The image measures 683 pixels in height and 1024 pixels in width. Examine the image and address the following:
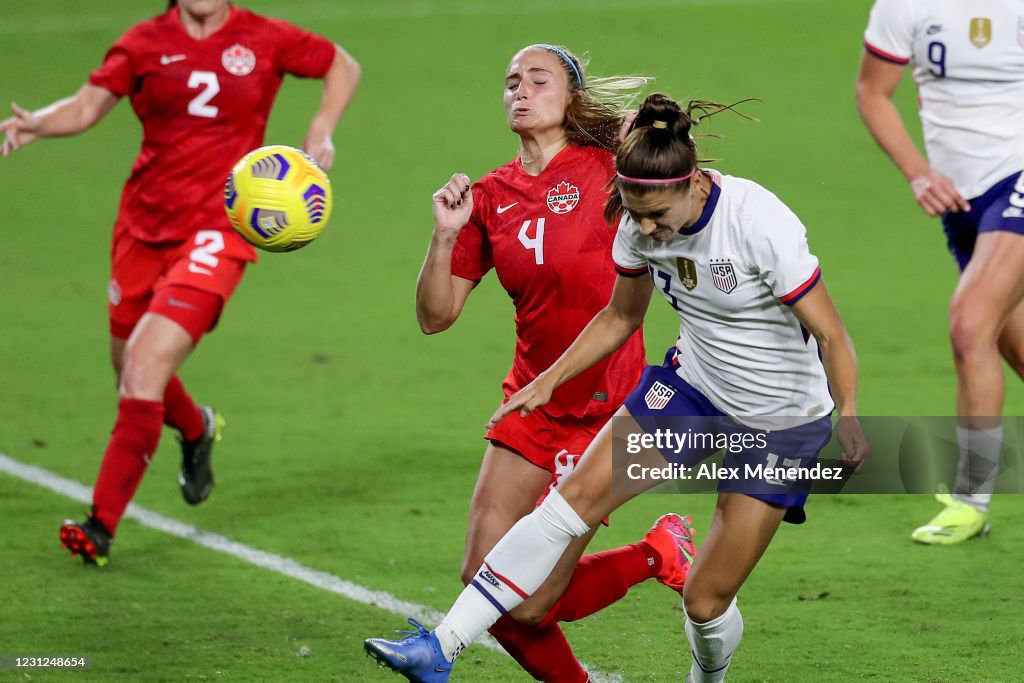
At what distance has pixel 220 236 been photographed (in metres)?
7.22

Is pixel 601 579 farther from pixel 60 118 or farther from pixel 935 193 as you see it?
pixel 60 118

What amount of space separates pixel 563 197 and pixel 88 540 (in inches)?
104

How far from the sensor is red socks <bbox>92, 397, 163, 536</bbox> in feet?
21.8

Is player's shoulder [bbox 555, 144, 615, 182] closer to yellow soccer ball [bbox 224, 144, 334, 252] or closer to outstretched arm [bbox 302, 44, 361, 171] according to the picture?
yellow soccer ball [bbox 224, 144, 334, 252]

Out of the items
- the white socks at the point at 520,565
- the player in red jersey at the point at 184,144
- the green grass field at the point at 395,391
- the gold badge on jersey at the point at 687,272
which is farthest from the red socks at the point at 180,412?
the gold badge on jersey at the point at 687,272

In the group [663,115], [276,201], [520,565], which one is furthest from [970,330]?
[276,201]

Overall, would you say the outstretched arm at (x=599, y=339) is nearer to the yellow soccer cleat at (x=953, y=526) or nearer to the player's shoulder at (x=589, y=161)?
the player's shoulder at (x=589, y=161)

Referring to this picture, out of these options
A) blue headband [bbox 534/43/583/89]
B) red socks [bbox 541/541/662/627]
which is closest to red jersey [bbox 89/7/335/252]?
blue headband [bbox 534/43/583/89]

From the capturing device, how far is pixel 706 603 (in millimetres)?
4816

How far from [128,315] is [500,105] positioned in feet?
36.7

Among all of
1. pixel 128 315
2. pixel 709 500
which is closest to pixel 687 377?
pixel 709 500

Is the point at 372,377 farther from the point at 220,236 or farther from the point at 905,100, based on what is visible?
the point at 905,100

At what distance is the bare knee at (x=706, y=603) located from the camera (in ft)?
15.8

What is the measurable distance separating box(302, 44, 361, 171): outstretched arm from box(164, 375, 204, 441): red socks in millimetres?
1345
